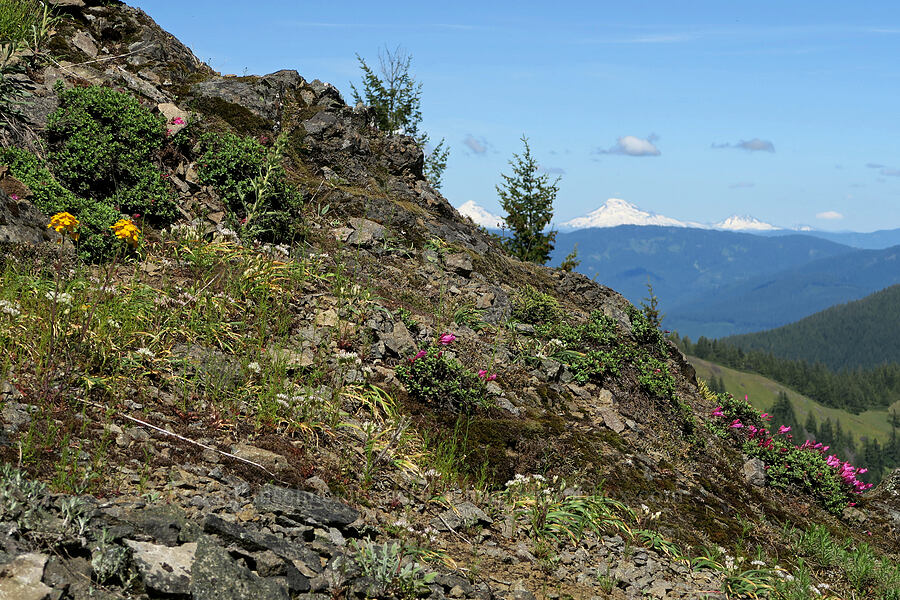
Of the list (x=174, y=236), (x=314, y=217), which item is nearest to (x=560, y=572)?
(x=174, y=236)

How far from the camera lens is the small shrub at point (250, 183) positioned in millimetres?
10312

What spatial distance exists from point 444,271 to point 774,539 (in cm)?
710

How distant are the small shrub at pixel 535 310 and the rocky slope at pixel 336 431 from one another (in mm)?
43

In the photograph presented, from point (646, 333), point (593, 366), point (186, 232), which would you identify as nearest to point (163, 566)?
point (186, 232)

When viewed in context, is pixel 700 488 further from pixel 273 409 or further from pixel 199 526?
pixel 199 526

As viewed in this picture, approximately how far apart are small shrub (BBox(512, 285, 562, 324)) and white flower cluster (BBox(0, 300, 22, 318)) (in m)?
7.60

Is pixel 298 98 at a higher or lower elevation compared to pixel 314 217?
higher

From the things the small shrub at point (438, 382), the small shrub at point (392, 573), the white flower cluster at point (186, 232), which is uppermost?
the white flower cluster at point (186, 232)

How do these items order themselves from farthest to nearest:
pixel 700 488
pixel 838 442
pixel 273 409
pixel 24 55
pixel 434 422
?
1. pixel 838 442
2. pixel 24 55
3. pixel 700 488
4. pixel 434 422
5. pixel 273 409

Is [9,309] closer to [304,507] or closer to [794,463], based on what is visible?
[304,507]

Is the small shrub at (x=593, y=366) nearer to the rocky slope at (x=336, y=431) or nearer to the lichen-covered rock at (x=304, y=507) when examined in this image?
the rocky slope at (x=336, y=431)

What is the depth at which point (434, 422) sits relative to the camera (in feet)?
23.7

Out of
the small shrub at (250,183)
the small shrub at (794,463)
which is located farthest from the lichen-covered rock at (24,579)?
the small shrub at (794,463)

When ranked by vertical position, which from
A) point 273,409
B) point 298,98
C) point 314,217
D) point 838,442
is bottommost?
point 838,442
